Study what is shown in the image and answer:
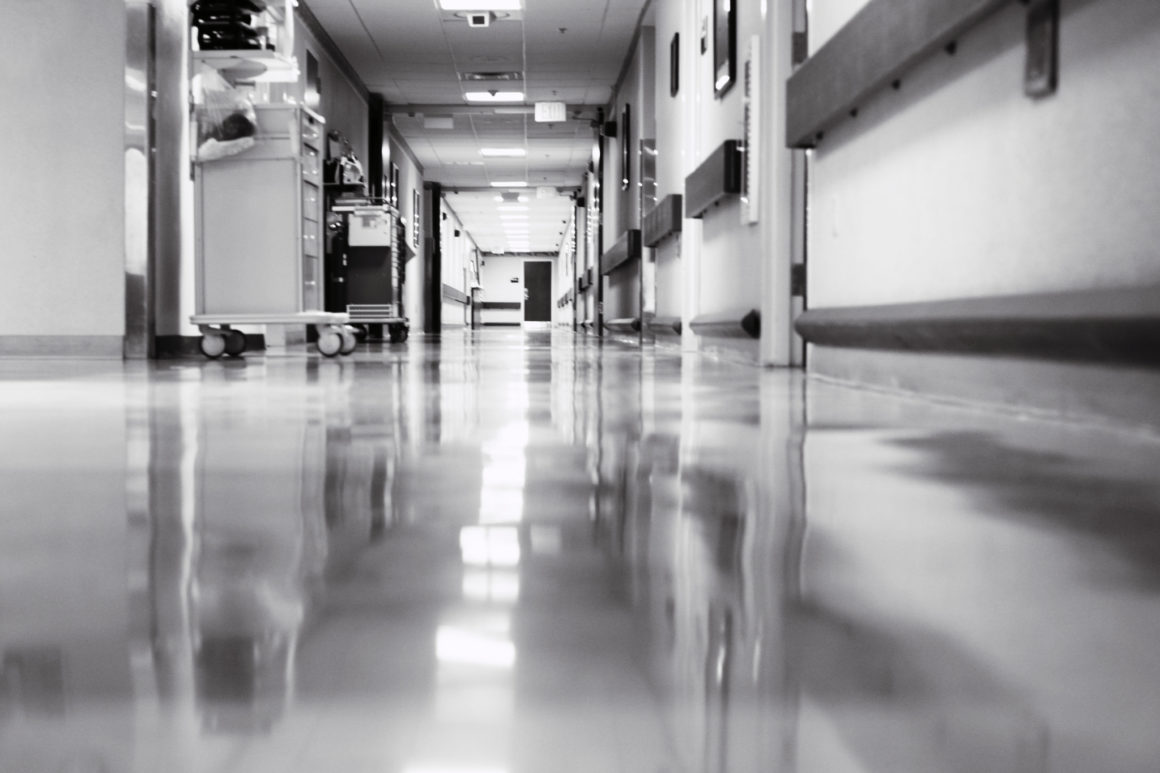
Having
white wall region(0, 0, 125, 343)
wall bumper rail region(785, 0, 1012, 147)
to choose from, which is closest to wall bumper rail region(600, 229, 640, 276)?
white wall region(0, 0, 125, 343)

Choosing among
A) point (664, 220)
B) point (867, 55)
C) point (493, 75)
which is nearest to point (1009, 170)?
point (867, 55)

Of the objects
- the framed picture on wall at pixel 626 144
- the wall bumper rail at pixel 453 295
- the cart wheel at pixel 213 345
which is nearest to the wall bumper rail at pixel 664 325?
the framed picture on wall at pixel 626 144

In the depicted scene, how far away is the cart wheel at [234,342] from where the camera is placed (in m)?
6.08

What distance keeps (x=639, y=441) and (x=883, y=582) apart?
0.99 meters

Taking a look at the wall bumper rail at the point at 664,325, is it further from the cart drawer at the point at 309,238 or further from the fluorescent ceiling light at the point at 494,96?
the fluorescent ceiling light at the point at 494,96

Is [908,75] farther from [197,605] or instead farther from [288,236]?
[288,236]

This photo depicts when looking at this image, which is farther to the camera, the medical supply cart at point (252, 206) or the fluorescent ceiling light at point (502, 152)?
the fluorescent ceiling light at point (502, 152)

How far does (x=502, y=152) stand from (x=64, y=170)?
12.4 m

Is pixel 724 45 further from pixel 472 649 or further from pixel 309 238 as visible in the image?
pixel 472 649

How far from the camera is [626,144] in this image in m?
11.9

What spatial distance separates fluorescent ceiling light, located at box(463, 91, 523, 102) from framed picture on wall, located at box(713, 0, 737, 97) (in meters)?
7.87

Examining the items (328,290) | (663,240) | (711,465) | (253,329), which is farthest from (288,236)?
(711,465)

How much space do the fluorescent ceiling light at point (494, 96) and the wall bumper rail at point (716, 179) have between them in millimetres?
7546

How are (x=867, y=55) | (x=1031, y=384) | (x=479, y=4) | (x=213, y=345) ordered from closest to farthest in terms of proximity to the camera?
1. (x=1031, y=384)
2. (x=867, y=55)
3. (x=213, y=345)
4. (x=479, y=4)
